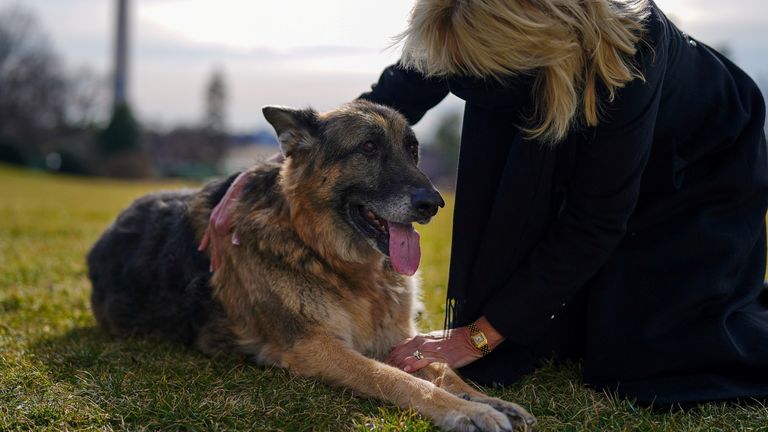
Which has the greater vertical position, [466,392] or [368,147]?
[368,147]

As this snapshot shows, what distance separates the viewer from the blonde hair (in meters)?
3.31

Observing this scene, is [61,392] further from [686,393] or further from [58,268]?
[58,268]

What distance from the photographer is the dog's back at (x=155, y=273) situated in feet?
14.9

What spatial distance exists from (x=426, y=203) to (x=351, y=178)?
534 mm

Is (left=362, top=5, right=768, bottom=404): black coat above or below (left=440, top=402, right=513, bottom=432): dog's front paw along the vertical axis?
above

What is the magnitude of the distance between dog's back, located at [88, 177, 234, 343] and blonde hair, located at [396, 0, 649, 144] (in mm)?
2010

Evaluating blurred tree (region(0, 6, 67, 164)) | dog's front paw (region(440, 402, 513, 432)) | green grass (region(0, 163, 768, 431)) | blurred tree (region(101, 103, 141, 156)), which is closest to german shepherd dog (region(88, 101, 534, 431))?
green grass (region(0, 163, 768, 431))

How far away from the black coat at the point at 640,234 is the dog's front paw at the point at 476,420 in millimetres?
681

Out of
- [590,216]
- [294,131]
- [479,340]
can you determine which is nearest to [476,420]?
[479,340]

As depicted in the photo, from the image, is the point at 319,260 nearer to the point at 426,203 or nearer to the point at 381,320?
the point at 381,320

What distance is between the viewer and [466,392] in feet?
11.8

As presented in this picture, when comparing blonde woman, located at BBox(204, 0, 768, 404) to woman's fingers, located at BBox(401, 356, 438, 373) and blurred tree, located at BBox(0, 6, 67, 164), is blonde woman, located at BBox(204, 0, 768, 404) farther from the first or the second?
blurred tree, located at BBox(0, 6, 67, 164)

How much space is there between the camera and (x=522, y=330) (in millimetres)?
3756

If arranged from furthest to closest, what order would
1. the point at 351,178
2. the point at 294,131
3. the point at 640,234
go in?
the point at 294,131 → the point at 351,178 → the point at 640,234
